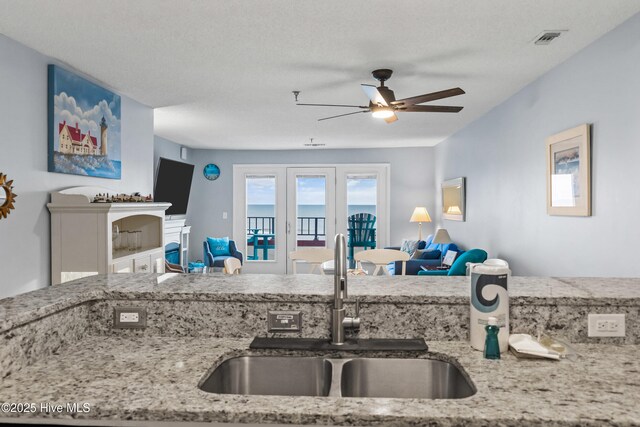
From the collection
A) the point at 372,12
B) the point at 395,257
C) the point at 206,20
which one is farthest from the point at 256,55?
the point at 395,257

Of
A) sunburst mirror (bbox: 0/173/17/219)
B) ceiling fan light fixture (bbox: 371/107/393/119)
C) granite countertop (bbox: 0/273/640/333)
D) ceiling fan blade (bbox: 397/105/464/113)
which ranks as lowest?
granite countertop (bbox: 0/273/640/333)

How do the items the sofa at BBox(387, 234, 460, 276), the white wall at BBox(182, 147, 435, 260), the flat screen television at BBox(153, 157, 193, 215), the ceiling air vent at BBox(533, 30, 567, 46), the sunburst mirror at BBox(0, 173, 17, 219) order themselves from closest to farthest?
the sunburst mirror at BBox(0, 173, 17, 219), the ceiling air vent at BBox(533, 30, 567, 46), the sofa at BBox(387, 234, 460, 276), the flat screen television at BBox(153, 157, 193, 215), the white wall at BBox(182, 147, 435, 260)

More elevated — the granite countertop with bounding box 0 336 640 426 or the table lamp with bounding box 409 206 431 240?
the table lamp with bounding box 409 206 431 240

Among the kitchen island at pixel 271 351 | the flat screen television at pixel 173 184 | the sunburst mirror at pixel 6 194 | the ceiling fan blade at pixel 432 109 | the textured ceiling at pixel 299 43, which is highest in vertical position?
the textured ceiling at pixel 299 43

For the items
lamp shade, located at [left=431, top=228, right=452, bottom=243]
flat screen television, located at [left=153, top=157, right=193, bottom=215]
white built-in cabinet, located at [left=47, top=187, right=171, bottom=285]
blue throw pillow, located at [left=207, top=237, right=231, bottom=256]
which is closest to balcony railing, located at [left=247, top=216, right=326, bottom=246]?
blue throw pillow, located at [left=207, top=237, right=231, bottom=256]

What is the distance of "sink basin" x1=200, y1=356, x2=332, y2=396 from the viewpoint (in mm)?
1333

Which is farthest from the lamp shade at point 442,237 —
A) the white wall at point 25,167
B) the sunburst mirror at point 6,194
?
the sunburst mirror at point 6,194

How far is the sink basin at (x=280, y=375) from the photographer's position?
1333 mm

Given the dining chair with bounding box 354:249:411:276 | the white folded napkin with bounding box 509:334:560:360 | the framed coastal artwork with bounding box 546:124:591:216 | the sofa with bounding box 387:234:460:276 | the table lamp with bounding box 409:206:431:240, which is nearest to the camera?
the white folded napkin with bounding box 509:334:560:360

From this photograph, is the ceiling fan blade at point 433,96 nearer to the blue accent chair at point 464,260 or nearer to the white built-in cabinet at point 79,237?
the blue accent chair at point 464,260

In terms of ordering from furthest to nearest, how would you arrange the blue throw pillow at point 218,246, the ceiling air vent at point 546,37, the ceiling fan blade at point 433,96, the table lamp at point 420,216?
the blue throw pillow at point 218,246
the table lamp at point 420,216
the ceiling fan blade at point 433,96
the ceiling air vent at point 546,37

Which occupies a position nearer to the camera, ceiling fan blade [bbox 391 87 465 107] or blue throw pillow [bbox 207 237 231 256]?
ceiling fan blade [bbox 391 87 465 107]

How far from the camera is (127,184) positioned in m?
4.52

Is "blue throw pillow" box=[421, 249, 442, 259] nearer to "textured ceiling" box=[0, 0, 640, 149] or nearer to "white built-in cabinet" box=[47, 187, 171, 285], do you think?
"textured ceiling" box=[0, 0, 640, 149]
